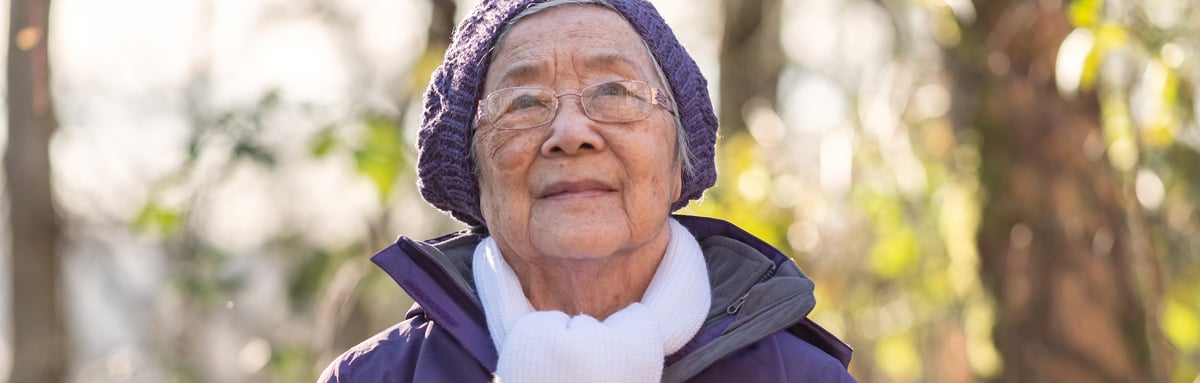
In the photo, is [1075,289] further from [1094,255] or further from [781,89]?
[781,89]

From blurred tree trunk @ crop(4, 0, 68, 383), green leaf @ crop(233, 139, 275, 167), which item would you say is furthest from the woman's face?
blurred tree trunk @ crop(4, 0, 68, 383)

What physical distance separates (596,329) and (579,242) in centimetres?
17

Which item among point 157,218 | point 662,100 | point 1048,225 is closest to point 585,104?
point 662,100

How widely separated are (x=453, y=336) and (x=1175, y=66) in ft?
7.38

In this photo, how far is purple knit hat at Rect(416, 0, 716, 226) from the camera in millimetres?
2387

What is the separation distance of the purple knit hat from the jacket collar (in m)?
0.15

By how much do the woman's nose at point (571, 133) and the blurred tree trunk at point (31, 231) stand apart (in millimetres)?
3447

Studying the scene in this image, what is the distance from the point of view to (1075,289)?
4230mm

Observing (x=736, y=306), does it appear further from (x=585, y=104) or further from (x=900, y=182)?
(x=900, y=182)

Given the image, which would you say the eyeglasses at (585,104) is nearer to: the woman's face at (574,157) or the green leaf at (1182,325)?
Result: the woman's face at (574,157)

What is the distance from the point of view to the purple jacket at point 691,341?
2.16m

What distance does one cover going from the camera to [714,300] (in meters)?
2.32

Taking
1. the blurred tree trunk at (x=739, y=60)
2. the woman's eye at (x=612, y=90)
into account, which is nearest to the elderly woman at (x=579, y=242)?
the woman's eye at (x=612, y=90)

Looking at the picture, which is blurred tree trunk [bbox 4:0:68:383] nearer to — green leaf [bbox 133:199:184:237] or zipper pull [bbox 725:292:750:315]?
green leaf [bbox 133:199:184:237]
